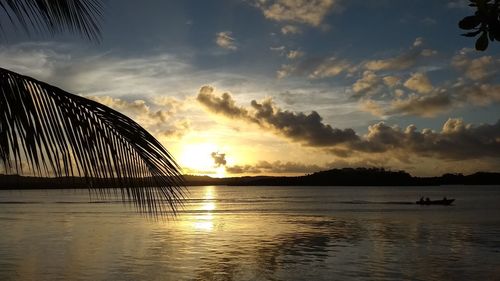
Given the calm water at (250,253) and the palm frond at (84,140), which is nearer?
the palm frond at (84,140)

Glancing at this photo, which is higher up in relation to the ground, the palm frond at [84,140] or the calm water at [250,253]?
the palm frond at [84,140]

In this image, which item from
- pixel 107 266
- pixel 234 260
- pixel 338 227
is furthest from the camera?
pixel 338 227

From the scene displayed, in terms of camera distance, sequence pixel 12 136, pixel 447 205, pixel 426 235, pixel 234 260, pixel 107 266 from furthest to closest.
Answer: pixel 447 205 → pixel 426 235 → pixel 234 260 → pixel 107 266 → pixel 12 136

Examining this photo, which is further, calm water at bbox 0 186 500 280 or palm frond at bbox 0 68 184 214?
calm water at bbox 0 186 500 280

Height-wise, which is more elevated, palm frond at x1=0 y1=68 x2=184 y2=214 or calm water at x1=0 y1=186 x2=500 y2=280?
palm frond at x1=0 y1=68 x2=184 y2=214

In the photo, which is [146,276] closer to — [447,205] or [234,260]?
[234,260]

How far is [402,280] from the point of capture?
64.9 feet

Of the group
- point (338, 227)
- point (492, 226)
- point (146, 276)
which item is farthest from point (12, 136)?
point (492, 226)

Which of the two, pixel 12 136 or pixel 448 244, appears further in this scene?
pixel 448 244

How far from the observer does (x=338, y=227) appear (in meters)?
42.5

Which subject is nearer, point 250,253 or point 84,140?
point 84,140

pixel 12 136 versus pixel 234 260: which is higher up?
pixel 12 136

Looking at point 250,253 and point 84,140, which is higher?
point 84,140

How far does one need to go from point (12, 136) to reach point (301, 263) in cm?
2176
